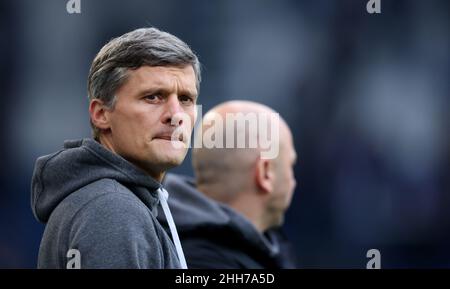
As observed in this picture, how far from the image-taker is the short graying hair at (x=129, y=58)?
72.9 inches

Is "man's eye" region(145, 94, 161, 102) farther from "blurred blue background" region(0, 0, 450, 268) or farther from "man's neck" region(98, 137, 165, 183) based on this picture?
"blurred blue background" region(0, 0, 450, 268)

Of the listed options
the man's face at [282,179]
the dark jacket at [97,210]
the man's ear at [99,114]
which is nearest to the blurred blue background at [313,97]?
the man's face at [282,179]

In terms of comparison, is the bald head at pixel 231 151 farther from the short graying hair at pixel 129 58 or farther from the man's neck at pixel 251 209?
the short graying hair at pixel 129 58

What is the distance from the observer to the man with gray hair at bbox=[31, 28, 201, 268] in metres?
1.68

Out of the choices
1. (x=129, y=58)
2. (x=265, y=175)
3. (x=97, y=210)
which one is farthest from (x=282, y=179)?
(x=97, y=210)

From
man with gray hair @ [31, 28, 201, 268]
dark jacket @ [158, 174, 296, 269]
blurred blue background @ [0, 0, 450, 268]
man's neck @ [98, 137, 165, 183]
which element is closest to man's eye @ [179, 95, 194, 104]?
man with gray hair @ [31, 28, 201, 268]

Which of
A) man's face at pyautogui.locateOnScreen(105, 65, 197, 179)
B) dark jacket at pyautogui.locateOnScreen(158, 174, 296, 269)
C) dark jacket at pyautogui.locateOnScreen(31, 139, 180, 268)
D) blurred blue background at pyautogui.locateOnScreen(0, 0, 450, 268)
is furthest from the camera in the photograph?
blurred blue background at pyautogui.locateOnScreen(0, 0, 450, 268)

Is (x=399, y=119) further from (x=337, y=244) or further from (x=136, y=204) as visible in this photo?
(x=136, y=204)

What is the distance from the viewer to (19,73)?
5672 mm

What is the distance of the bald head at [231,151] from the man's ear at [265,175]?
0.9 inches

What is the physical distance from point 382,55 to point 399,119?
0.57 metres

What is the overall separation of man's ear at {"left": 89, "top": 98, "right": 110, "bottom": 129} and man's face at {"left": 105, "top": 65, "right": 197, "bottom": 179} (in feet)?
0.10
